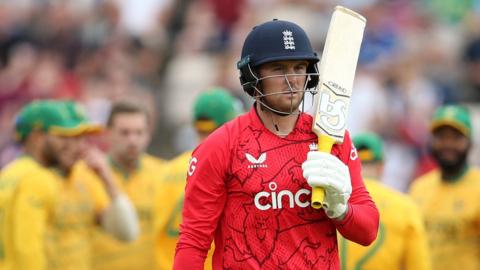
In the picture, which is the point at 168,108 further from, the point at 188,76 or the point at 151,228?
the point at 151,228

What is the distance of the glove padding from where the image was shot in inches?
234

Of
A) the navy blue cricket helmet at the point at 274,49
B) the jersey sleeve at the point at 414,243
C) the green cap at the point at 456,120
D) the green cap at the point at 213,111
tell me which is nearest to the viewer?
the navy blue cricket helmet at the point at 274,49

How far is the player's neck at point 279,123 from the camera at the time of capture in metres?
6.30

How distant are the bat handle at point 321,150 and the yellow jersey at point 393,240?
352 centimetres

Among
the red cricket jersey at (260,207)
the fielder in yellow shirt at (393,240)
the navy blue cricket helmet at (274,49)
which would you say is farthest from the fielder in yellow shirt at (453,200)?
the navy blue cricket helmet at (274,49)

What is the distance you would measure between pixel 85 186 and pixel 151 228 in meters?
1.06

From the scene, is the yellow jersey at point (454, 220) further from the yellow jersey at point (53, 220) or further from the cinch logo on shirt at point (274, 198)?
the cinch logo on shirt at point (274, 198)

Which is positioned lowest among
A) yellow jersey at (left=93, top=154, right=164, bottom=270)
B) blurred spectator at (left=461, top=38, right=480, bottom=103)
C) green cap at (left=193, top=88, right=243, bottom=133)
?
yellow jersey at (left=93, top=154, right=164, bottom=270)

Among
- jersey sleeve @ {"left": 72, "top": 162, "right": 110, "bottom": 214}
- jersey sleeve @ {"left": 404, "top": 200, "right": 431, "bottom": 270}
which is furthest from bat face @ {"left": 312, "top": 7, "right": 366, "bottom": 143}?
jersey sleeve @ {"left": 72, "top": 162, "right": 110, "bottom": 214}

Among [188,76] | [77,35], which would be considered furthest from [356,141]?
[77,35]

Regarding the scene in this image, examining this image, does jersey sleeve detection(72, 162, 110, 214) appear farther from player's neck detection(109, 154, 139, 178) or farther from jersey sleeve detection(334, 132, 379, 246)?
jersey sleeve detection(334, 132, 379, 246)

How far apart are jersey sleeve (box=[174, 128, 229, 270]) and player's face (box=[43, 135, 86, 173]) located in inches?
165

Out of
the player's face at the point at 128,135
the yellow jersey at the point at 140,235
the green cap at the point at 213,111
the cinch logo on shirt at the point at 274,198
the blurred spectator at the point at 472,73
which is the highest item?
the blurred spectator at the point at 472,73

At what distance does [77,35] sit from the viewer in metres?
17.5
